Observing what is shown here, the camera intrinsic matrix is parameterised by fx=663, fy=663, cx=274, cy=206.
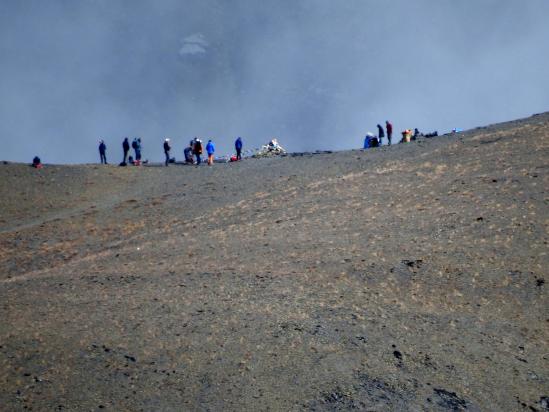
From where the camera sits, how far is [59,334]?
16672mm

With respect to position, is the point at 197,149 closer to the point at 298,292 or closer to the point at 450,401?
the point at 298,292

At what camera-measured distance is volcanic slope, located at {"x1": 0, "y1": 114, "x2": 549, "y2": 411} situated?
14.3 m

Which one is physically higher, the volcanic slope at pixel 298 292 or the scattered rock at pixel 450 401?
the volcanic slope at pixel 298 292

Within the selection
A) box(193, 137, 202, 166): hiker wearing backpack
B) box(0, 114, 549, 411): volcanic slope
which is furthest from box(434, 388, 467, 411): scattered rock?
box(193, 137, 202, 166): hiker wearing backpack

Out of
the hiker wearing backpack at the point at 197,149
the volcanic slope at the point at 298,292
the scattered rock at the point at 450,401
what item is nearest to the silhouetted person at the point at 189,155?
the hiker wearing backpack at the point at 197,149

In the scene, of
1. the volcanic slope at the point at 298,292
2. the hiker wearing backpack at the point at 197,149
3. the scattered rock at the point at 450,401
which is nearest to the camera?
the scattered rock at the point at 450,401

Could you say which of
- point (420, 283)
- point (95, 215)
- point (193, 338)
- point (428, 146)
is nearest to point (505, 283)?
point (420, 283)

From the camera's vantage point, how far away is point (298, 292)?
1833cm

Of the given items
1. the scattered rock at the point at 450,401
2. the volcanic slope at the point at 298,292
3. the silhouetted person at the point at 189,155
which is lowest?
the scattered rock at the point at 450,401

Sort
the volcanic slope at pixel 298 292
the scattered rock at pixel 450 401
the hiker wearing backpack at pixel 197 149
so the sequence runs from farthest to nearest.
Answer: the hiker wearing backpack at pixel 197 149 → the volcanic slope at pixel 298 292 → the scattered rock at pixel 450 401

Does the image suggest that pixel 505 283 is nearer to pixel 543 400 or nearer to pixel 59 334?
pixel 543 400

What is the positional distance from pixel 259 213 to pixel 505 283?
11.0 metres

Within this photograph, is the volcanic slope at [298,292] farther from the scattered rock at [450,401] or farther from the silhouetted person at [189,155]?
the silhouetted person at [189,155]

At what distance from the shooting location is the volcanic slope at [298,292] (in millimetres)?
14258
